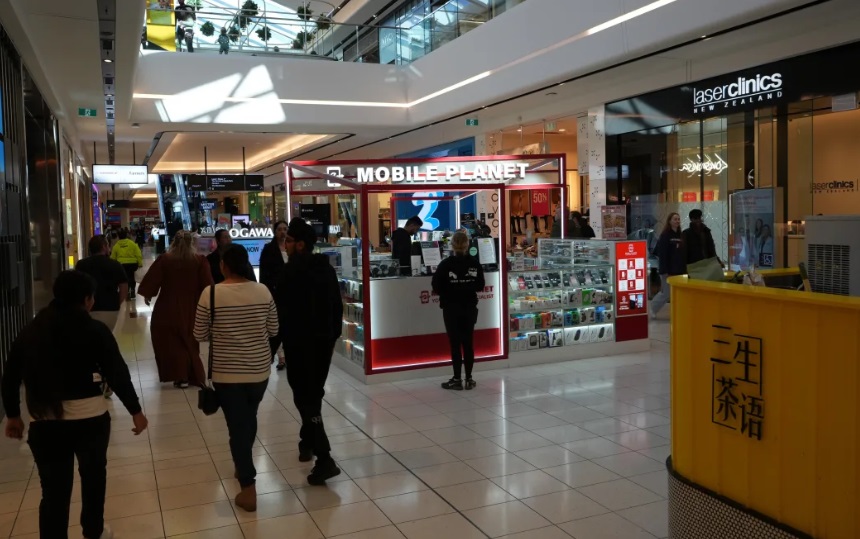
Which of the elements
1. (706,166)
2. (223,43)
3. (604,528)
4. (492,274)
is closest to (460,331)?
(492,274)

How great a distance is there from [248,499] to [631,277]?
5.85m

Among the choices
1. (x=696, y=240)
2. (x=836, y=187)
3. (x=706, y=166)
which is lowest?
(x=696, y=240)

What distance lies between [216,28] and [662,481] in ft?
42.7

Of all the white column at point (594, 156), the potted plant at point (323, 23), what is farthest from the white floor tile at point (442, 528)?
the potted plant at point (323, 23)

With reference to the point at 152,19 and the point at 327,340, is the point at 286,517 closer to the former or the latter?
the point at 327,340

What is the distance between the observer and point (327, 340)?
14.9ft

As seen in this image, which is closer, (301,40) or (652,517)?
(652,517)

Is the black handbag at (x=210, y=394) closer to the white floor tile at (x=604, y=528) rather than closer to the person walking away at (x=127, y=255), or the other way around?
the white floor tile at (x=604, y=528)

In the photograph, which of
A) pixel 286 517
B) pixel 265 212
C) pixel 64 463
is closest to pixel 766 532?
pixel 286 517

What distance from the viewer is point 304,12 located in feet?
50.4

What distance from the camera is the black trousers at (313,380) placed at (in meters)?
4.48

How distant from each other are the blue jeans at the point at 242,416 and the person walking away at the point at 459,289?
2825mm

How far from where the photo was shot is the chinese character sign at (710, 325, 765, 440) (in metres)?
2.94

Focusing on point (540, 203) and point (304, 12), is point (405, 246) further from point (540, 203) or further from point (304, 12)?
point (540, 203)
